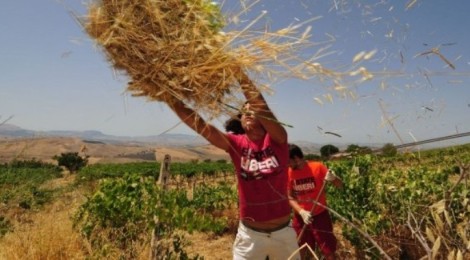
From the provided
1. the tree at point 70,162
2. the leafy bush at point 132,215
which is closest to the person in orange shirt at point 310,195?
the leafy bush at point 132,215

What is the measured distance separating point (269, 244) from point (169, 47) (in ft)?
5.30

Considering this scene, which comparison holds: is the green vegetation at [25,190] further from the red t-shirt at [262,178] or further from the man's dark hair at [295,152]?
the man's dark hair at [295,152]

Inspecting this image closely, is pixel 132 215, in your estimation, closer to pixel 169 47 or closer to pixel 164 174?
pixel 164 174

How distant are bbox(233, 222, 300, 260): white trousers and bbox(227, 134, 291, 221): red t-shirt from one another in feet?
0.37

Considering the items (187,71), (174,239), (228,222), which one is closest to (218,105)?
(187,71)

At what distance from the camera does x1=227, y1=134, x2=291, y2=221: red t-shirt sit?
2.82m

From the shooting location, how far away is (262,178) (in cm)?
282

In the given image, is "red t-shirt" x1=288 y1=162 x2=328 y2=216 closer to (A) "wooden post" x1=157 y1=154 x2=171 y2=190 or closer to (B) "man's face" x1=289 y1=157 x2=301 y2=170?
(B) "man's face" x1=289 y1=157 x2=301 y2=170

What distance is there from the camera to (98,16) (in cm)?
206

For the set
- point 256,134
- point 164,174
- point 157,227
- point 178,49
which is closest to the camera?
point 178,49

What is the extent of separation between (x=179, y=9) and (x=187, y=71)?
1.13 feet

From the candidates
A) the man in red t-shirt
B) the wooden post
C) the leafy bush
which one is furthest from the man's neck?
the wooden post

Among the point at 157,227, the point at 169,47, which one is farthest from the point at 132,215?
the point at 169,47

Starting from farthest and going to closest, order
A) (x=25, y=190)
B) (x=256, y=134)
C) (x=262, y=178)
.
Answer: (x=25, y=190), (x=256, y=134), (x=262, y=178)
